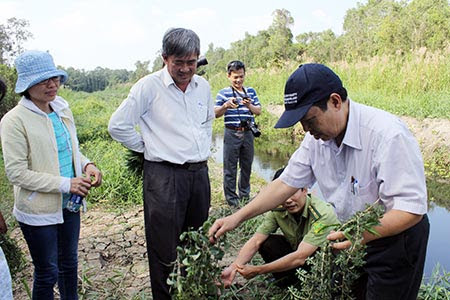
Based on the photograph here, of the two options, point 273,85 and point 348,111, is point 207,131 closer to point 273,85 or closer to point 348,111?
point 348,111

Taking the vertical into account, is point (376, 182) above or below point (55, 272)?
above

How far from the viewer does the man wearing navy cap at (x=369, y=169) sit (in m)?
1.48

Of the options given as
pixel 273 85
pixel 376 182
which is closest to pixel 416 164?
pixel 376 182

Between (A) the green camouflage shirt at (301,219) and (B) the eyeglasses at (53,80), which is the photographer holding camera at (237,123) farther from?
(B) the eyeglasses at (53,80)

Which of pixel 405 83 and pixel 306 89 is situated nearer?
pixel 306 89

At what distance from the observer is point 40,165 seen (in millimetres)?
2119

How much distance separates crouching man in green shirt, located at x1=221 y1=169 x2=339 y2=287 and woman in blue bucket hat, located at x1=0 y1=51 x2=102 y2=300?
2.99ft

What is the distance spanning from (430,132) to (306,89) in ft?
22.4

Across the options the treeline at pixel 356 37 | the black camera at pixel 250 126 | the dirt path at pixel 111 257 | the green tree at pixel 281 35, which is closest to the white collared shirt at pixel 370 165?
the dirt path at pixel 111 257

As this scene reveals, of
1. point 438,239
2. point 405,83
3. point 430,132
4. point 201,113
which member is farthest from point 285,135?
point 201,113

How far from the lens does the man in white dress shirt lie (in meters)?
2.31

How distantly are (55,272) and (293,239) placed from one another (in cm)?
142

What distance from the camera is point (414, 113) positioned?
26.5 ft

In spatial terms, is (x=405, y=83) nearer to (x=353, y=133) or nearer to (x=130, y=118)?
(x=130, y=118)
